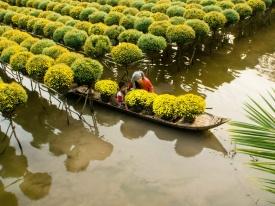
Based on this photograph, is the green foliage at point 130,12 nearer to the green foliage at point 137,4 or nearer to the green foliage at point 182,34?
the green foliage at point 137,4

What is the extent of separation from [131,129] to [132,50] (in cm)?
402

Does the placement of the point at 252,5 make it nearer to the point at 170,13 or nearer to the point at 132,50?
the point at 170,13

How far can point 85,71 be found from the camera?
14.0m

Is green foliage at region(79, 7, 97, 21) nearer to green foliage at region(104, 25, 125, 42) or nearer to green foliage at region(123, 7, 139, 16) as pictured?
green foliage at region(123, 7, 139, 16)

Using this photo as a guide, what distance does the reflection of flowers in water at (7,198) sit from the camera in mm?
10477

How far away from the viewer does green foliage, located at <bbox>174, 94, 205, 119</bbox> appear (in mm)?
12552

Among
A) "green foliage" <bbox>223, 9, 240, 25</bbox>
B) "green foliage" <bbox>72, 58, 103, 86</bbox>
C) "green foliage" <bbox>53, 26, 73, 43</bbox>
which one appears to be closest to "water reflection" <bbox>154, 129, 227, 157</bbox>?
"green foliage" <bbox>72, 58, 103, 86</bbox>

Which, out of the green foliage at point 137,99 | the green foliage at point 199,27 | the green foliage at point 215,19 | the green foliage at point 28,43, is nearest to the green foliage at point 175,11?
the green foliage at point 215,19

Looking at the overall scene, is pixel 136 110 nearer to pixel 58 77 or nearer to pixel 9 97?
pixel 58 77

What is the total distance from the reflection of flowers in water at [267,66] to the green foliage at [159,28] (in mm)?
5190

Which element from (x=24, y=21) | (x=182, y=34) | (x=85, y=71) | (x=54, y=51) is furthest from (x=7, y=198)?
(x=24, y=21)

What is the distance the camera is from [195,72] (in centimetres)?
1862

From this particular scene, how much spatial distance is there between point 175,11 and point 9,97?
42.4 feet

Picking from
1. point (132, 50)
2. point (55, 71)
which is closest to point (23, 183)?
point (55, 71)
